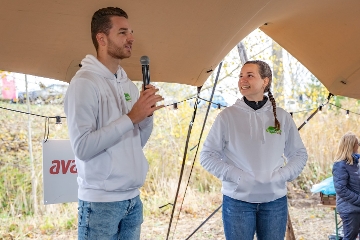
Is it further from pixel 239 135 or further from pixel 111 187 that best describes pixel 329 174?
pixel 111 187

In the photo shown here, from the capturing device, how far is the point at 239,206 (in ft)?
7.02

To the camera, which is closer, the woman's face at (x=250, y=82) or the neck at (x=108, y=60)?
the neck at (x=108, y=60)

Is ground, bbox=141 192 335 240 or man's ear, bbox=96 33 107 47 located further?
ground, bbox=141 192 335 240

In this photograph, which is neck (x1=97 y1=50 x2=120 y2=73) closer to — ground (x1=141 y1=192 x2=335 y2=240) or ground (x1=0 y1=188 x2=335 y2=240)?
ground (x1=0 y1=188 x2=335 y2=240)

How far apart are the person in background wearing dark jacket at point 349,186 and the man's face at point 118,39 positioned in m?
2.87

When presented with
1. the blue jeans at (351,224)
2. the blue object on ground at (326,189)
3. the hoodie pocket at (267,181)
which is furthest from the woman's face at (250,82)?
the blue object on ground at (326,189)

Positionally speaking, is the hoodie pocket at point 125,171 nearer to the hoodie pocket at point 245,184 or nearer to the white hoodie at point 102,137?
the white hoodie at point 102,137

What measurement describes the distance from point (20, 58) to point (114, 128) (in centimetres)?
116

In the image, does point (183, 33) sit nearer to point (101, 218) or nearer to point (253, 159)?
point (253, 159)

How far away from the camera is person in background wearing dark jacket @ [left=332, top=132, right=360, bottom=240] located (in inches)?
150

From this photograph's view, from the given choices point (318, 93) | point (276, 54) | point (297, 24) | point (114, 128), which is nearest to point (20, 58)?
point (114, 128)

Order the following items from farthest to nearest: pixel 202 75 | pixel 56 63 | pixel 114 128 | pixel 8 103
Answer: pixel 8 103 < pixel 202 75 < pixel 56 63 < pixel 114 128

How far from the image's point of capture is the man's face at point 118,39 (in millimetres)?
1603

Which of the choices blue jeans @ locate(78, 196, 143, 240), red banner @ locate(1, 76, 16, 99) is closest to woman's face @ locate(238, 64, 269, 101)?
blue jeans @ locate(78, 196, 143, 240)
